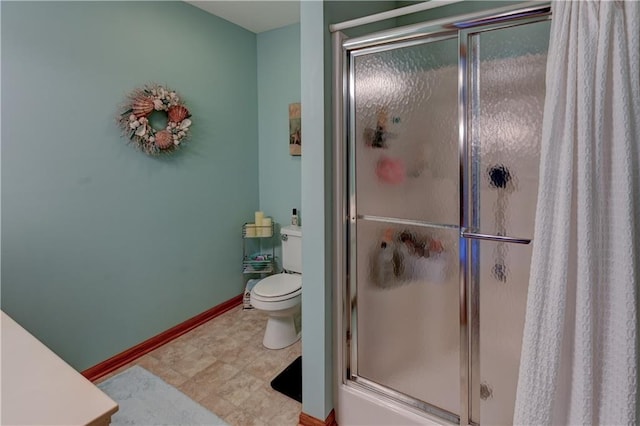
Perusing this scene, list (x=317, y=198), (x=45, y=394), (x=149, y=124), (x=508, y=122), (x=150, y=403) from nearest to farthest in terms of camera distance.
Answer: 1. (x=45, y=394)
2. (x=508, y=122)
3. (x=317, y=198)
4. (x=150, y=403)
5. (x=149, y=124)

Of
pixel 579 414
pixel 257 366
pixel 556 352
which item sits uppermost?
pixel 556 352

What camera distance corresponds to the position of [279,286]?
2.46m

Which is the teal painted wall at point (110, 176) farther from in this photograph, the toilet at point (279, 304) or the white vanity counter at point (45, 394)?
the white vanity counter at point (45, 394)

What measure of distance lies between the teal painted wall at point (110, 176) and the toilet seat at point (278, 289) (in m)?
0.63

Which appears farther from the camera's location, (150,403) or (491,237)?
(150,403)

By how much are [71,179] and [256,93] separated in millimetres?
1707

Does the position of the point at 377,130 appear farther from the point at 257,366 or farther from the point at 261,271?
the point at 261,271

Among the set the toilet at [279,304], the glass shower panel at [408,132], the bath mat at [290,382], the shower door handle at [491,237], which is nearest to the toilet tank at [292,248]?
the toilet at [279,304]

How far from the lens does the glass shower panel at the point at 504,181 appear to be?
1.17m

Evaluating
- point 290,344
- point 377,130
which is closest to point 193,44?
point 377,130

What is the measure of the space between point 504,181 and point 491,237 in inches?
8.3

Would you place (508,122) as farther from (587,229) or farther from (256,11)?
(256,11)

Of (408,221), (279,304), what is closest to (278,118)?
(279,304)

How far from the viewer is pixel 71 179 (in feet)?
6.42
